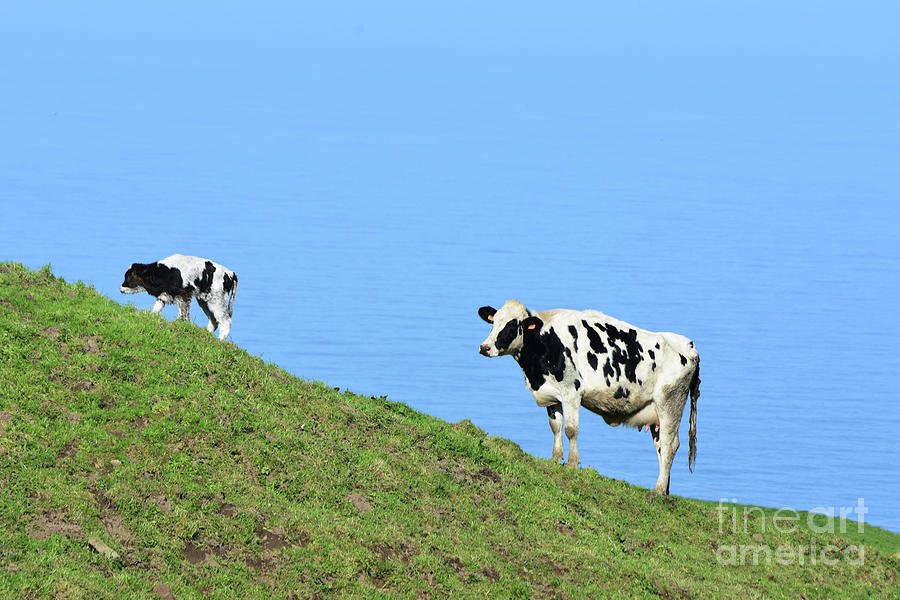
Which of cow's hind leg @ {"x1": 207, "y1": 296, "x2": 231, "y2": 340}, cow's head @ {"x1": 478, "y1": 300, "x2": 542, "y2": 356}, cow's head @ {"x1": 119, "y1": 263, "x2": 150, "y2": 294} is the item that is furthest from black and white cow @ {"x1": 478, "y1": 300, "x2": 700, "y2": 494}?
cow's head @ {"x1": 119, "y1": 263, "x2": 150, "y2": 294}

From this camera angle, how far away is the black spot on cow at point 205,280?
2512cm

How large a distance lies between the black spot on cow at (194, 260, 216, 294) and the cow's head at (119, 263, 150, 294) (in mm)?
1023

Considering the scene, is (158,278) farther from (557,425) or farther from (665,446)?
(665,446)

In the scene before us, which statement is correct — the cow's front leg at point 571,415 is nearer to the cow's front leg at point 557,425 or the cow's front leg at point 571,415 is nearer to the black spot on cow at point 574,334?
the cow's front leg at point 557,425

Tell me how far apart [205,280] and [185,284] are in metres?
0.40

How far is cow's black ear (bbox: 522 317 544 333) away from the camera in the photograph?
22484mm

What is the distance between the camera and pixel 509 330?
22438 millimetres

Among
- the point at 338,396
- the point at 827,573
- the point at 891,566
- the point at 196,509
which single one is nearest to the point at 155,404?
the point at 196,509

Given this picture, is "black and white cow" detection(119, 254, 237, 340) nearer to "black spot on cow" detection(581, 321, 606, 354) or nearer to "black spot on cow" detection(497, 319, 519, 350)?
"black spot on cow" detection(497, 319, 519, 350)

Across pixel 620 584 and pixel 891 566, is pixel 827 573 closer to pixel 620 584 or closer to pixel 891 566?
pixel 891 566

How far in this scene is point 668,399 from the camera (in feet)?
75.5

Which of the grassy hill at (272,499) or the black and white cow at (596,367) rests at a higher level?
the black and white cow at (596,367)

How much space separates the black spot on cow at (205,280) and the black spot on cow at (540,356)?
648cm

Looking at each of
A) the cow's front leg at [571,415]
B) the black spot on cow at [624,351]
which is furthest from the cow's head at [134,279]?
the black spot on cow at [624,351]
